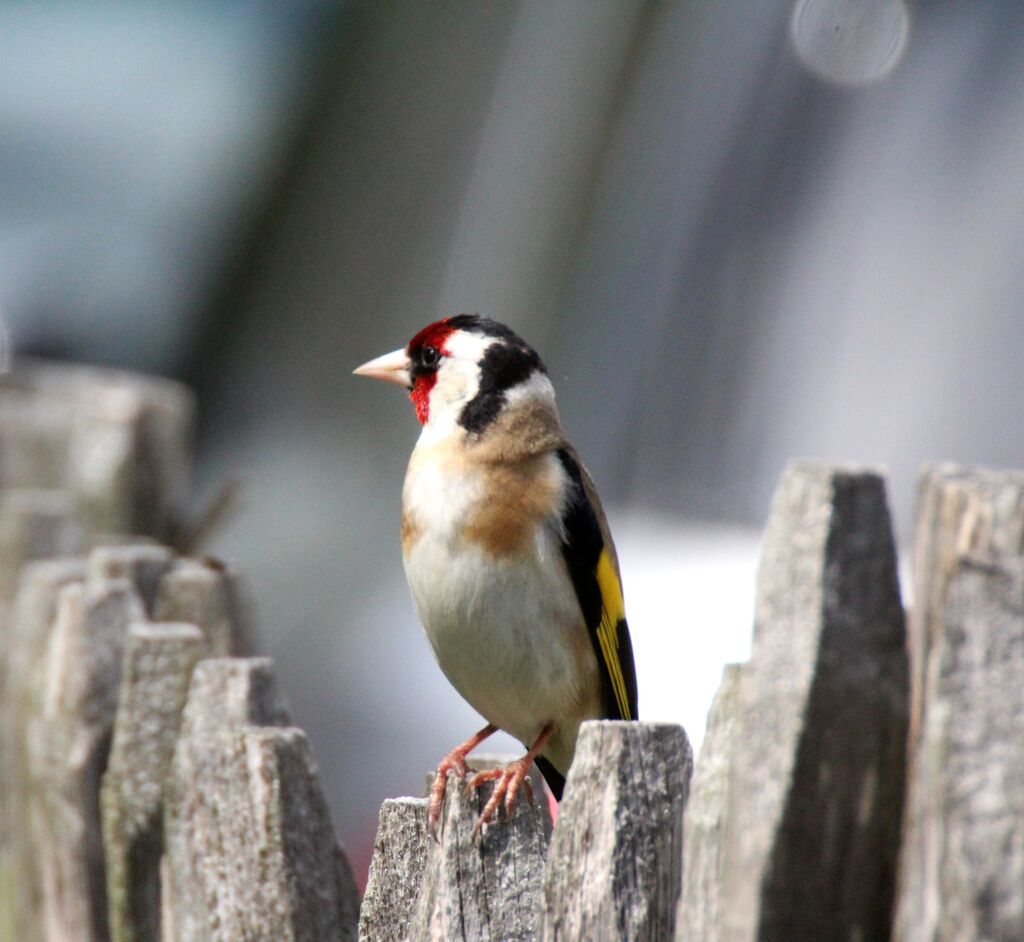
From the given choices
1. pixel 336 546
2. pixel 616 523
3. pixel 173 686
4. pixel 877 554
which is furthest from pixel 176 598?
pixel 336 546

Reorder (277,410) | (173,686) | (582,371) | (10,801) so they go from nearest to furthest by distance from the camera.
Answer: (173,686)
(10,801)
(582,371)
(277,410)

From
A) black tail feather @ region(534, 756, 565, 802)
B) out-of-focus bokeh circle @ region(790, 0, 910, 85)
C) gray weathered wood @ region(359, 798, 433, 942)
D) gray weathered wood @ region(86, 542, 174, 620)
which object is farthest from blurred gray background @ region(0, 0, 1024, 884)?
gray weathered wood @ region(359, 798, 433, 942)

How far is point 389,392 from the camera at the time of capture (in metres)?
7.45

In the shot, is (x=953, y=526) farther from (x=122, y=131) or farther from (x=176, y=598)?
(x=122, y=131)

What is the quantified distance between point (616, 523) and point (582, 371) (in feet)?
2.51

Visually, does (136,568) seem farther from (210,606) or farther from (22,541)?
(22,541)

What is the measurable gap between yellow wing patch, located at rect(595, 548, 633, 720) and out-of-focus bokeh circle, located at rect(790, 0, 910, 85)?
229 cm

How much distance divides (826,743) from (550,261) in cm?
534

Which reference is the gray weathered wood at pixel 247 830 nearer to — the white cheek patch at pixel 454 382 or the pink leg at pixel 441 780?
the pink leg at pixel 441 780

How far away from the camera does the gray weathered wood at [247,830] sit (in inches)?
80.6

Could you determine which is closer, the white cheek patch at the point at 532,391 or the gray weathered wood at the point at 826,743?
the gray weathered wood at the point at 826,743

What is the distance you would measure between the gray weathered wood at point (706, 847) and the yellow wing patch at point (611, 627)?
1.71 metres

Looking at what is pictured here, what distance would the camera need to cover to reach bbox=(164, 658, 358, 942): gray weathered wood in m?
2.05

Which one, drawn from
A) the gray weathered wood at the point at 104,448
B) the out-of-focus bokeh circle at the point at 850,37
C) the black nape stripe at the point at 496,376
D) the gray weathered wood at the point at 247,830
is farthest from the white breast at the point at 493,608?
the out-of-focus bokeh circle at the point at 850,37
